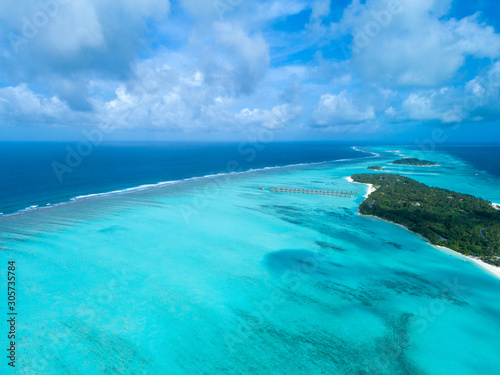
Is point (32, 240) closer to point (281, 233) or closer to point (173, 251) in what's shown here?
point (173, 251)

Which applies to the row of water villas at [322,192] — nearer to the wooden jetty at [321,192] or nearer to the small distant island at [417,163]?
the wooden jetty at [321,192]

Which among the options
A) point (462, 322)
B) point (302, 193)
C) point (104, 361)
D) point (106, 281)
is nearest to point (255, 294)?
point (104, 361)

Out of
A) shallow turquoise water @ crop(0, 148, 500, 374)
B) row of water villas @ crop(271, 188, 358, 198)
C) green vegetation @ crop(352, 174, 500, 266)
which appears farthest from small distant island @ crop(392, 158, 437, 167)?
shallow turquoise water @ crop(0, 148, 500, 374)

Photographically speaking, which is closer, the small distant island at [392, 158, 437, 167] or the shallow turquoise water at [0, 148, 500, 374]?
the shallow turquoise water at [0, 148, 500, 374]

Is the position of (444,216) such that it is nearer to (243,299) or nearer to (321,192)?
(321,192)

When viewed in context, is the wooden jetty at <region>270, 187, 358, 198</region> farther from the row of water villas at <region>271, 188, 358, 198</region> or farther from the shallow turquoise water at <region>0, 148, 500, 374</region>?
the shallow turquoise water at <region>0, 148, 500, 374</region>
